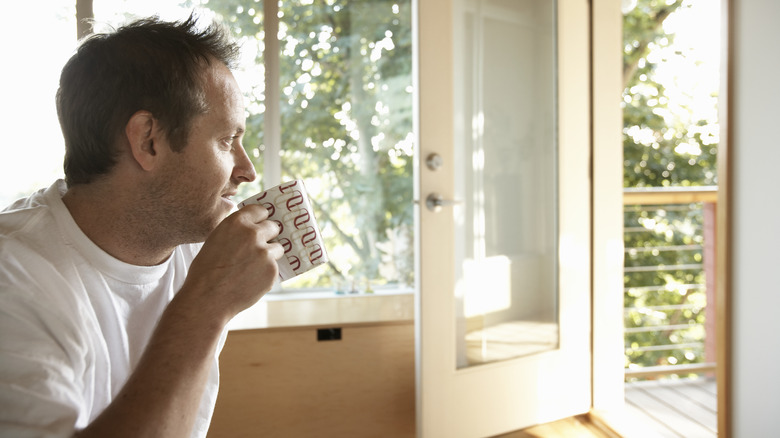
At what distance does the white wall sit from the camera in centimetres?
150

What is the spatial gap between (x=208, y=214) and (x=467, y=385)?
151 centimetres

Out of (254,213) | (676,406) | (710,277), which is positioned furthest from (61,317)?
(710,277)

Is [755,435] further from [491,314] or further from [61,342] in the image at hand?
[61,342]

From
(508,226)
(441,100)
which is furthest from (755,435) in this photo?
(441,100)

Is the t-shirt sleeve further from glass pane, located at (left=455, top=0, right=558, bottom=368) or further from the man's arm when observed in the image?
glass pane, located at (left=455, top=0, right=558, bottom=368)

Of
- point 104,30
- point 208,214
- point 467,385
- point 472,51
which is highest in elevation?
point 472,51

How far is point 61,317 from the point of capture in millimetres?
620

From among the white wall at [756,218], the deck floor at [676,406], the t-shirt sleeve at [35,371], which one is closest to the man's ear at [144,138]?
the t-shirt sleeve at [35,371]

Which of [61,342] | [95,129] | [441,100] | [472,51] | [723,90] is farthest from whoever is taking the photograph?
[472,51]

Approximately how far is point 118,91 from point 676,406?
269 cm

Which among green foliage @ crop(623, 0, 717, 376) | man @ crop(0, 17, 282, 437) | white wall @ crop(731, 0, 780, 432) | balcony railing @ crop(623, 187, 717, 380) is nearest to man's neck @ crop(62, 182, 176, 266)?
man @ crop(0, 17, 282, 437)

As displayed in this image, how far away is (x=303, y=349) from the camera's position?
2092 millimetres

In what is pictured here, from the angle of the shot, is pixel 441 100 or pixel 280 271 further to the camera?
pixel 441 100

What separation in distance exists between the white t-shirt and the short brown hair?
76mm
